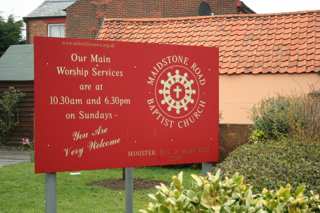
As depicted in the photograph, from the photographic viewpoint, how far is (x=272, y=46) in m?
17.7

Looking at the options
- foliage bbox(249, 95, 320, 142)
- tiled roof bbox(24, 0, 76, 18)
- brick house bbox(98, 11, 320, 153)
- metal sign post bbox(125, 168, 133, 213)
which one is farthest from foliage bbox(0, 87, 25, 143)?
metal sign post bbox(125, 168, 133, 213)

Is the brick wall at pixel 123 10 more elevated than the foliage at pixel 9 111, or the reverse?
the brick wall at pixel 123 10

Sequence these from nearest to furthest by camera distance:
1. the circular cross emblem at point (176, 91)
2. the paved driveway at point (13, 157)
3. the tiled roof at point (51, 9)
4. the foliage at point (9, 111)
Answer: the circular cross emblem at point (176, 91), the paved driveway at point (13, 157), the foliage at point (9, 111), the tiled roof at point (51, 9)

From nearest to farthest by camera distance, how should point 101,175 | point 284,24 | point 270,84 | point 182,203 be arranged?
point 182,203
point 101,175
point 270,84
point 284,24

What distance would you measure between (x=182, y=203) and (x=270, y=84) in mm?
13134


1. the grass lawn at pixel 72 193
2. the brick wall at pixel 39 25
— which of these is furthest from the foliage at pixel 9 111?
the brick wall at pixel 39 25

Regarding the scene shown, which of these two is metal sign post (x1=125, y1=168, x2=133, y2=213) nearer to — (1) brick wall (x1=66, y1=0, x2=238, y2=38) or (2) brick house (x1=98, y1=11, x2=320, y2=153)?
(2) brick house (x1=98, y1=11, x2=320, y2=153)

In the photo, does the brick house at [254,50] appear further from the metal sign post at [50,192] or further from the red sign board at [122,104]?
the metal sign post at [50,192]

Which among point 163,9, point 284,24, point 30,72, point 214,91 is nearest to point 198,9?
point 163,9

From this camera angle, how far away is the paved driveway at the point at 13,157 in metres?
20.2

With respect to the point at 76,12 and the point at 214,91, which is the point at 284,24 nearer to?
the point at 214,91

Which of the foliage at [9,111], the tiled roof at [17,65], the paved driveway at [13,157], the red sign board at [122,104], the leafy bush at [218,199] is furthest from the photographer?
the tiled roof at [17,65]

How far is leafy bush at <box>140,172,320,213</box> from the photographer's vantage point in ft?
14.5

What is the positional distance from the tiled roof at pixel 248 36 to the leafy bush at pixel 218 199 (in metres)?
12.4
